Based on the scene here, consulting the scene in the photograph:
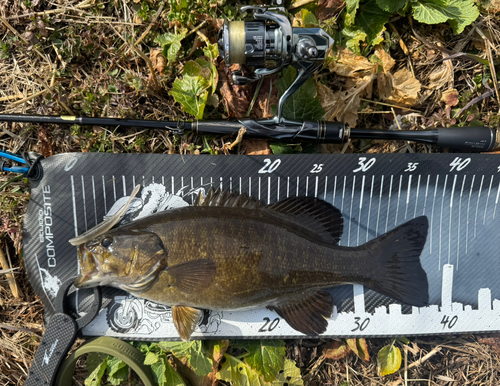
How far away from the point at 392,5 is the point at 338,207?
5.22 feet

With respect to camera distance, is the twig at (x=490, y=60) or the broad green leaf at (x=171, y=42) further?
the twig at (x=490, y=60)

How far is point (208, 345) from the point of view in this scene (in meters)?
2.69

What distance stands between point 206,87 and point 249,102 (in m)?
0.35

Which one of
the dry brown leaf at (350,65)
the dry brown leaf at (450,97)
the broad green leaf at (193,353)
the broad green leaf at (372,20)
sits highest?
the broad green leaf at (372,20)

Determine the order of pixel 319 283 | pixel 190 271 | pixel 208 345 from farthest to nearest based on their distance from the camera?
1. pixel 208 345
2. pixel 319 283
3. pixel 190 271

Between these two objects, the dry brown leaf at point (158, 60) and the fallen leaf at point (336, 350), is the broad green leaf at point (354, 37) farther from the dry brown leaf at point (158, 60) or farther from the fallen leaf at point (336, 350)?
the fallen leaf at point (336, 350)

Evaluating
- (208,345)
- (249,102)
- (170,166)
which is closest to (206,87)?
(249,102)

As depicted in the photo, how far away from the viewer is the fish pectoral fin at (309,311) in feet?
8.45

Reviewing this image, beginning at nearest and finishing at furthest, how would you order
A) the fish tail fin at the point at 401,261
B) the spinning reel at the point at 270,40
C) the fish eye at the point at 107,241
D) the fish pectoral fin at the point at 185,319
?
1. the spinning reel at the point at 270,40
2. the fish eye at the point at 107,241
3. the fish pectoral fin at the point at 185,319
4. the fish tail fin at the point at 401,261

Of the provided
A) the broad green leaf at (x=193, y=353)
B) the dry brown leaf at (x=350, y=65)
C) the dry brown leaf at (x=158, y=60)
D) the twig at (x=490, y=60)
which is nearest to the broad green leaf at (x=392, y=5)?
the dry brown leaf at (x=350, y=65)

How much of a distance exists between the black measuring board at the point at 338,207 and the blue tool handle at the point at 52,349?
141mm

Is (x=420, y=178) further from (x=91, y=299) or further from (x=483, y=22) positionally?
(x=91, y=299)

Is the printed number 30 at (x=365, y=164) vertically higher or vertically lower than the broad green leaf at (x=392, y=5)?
lower

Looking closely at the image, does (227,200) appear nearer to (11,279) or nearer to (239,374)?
(239,374)
